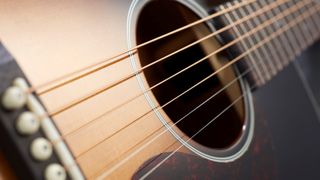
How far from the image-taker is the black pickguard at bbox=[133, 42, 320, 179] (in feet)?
1.77

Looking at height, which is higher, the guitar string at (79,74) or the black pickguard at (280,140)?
the guitar string at (79,74)

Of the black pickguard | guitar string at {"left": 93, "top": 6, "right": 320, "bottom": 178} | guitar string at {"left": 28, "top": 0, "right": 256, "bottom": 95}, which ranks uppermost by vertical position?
guitar string at {"left": 28, "top": 0, "right": 256, "bottom": 95}

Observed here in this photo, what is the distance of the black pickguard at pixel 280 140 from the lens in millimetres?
539

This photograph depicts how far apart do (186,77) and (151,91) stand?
0.35 ft

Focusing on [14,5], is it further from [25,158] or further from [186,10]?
[186,10]

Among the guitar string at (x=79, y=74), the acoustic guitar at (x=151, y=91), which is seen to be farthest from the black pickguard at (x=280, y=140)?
the guitar string at (x=79, y=74)

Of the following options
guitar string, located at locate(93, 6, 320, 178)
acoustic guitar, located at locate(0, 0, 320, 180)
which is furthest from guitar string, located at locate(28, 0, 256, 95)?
guitar string, located at locate(93, 6, 320, 178)

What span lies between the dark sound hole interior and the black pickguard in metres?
0.05

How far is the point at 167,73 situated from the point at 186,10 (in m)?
0.12

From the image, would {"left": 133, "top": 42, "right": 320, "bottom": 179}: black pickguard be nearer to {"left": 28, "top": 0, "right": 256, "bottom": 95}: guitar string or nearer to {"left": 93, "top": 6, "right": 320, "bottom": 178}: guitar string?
{"left": 93, "top": 6, "right": 320, "bottom": 178}: guitar string

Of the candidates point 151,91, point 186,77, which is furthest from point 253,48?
point 151,91

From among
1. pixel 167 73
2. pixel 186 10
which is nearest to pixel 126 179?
pixel 167 73

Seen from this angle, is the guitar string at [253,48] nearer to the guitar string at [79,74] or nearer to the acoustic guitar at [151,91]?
the acoustic guitar at [151,91]

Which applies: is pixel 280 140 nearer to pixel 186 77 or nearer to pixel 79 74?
pixel 186 77
